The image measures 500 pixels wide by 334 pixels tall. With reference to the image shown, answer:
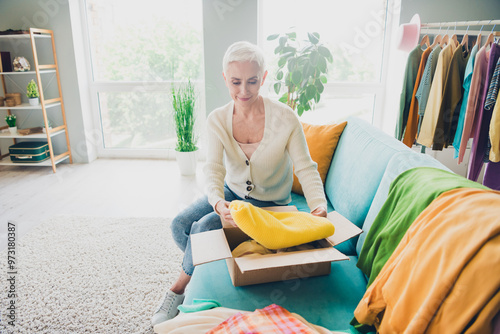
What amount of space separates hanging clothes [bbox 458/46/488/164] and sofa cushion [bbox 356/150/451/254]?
4.39 ft

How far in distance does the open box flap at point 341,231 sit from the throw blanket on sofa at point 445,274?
0.22m

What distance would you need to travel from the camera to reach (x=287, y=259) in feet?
3.35

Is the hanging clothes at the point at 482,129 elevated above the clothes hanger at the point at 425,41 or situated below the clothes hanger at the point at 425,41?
below

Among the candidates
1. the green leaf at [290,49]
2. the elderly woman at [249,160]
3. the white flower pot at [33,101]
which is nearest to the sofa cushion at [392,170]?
the elderly woman at [249,160]

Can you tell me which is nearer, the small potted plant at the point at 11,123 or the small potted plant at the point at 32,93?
the small potted plant at the point at 32,93

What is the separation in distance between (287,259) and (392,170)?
1.83 ft

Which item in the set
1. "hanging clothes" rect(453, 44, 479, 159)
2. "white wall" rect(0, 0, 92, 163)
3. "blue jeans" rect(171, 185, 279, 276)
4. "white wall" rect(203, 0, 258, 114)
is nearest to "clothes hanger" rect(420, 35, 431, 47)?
"hanging clothes" rect(453, 44, 479, 159)

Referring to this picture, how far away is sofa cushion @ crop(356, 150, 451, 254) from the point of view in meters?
1.23

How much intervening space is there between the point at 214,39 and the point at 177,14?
547 millimetres

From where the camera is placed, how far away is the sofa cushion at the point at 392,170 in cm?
123

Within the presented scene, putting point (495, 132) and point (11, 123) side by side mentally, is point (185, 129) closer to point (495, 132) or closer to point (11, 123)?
point (11, 123)

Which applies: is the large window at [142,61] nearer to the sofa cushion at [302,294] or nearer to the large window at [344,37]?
the large window at [344,37]

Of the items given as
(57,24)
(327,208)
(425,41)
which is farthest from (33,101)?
(425,41)

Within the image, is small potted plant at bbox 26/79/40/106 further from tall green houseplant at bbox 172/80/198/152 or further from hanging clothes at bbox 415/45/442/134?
hanging clothes at bbox 415/45/442/134
